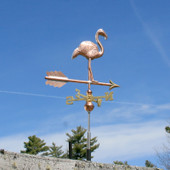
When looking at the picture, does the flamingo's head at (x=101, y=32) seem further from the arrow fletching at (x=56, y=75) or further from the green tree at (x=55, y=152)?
the green tree at (x=55, y=152)

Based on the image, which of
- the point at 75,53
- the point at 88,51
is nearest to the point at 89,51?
the point at 88,51

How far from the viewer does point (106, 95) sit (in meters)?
6.91

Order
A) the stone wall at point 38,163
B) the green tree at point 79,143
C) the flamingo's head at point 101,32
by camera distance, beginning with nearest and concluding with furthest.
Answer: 1. the stone wall at point 38,163
2. the flamingo's head at point 101,32
3. the green tree at point 79,143

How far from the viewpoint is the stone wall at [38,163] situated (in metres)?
5.20

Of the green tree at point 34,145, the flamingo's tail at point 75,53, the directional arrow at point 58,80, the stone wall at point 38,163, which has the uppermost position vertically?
the green tree at point 34,145

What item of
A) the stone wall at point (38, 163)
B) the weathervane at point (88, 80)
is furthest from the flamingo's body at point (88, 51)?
the stone wall at point (38, 163)

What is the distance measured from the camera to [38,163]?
5434 millimetres

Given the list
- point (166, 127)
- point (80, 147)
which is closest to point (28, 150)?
point (80, 147)

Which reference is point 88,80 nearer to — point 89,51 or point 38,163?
point 89,51

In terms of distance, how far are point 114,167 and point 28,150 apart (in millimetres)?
16862

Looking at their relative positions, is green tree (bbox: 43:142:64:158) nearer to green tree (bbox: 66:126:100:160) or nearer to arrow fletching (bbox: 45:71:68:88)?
green tree (bbox: 66:126:100:160)

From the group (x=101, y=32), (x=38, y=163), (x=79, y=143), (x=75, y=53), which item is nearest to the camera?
(x=38, y=163)

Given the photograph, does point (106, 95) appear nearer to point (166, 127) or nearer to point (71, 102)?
point (71, 102)

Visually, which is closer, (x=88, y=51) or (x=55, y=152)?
(x=88, y=51)
